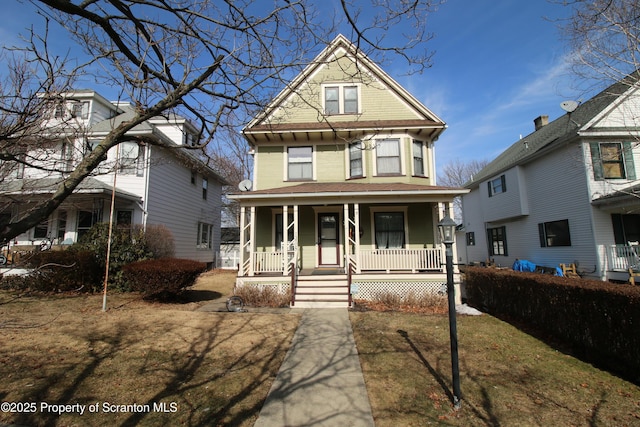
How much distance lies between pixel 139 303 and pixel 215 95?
8557 millimetres

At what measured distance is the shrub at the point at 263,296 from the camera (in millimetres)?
9977

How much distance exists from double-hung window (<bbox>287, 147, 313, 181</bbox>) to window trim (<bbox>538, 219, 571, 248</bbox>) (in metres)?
12.3

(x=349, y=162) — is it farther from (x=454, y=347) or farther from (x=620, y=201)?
(x=620, y=201)

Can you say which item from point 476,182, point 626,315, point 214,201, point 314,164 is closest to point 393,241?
point 314,164

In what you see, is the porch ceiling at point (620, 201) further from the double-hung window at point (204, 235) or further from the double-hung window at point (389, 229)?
the double-hung window at point (204, 235)

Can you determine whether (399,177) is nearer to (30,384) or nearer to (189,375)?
(189,375)

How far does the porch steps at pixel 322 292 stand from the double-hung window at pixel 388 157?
4835 mm

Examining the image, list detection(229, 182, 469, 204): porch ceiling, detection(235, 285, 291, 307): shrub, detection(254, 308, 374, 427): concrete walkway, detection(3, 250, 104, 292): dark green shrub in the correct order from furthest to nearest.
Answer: detection(229, 182, 469, 204): porch ceiling
detection(3, 250, 104, 292): dark green shrub
detection(235, 285, 291, 307): shrub
detection(254, 308, 374, 427): concrete walkway

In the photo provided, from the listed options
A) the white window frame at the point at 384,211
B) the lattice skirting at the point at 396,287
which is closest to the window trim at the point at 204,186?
the white window frame at the point at 384,211

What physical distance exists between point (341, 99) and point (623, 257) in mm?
13223

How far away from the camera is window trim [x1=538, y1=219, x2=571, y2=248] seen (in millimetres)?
14766

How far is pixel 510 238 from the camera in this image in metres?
19.2

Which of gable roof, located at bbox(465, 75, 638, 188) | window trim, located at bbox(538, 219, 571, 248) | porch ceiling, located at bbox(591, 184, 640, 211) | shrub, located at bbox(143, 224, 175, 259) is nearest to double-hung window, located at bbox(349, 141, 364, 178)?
shrub, located at bbox(143, 224, 175, 259)

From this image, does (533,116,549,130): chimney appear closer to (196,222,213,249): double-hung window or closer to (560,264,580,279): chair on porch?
(560,264,580,279): chair on porch
